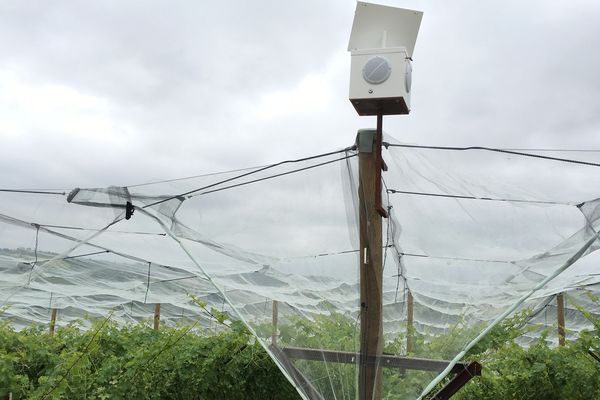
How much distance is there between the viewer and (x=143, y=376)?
3.96m

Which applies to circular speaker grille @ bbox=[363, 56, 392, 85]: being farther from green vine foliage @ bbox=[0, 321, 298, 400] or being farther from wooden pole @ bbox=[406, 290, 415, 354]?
green vine foliage @ bbox=[0, 321, 298, 400]

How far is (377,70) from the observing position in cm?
270

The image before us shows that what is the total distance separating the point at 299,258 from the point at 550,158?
126 centimetres

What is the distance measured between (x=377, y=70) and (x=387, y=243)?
79 centimetres

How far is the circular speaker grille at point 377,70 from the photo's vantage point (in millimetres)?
2688

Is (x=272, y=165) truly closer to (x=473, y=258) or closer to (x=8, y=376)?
(x=473, y=258)

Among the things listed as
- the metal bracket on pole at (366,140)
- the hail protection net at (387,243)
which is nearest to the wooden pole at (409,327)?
the hail protection net at (387,243)

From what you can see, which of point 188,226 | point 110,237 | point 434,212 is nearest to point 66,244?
point 110,237

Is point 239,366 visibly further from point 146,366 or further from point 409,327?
point 409,327

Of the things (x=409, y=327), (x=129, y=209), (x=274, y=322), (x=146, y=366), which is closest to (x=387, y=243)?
(x=409, y=327)

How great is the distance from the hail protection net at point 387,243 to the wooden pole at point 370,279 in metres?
0.02

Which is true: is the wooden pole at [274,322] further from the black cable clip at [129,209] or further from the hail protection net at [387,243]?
the black cable clip at [129,209]

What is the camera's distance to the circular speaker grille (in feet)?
8.82

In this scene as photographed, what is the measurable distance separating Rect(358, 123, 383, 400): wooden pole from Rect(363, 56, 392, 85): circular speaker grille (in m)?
0.19
